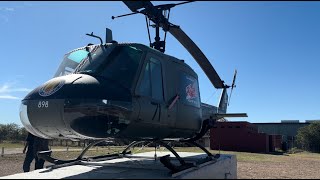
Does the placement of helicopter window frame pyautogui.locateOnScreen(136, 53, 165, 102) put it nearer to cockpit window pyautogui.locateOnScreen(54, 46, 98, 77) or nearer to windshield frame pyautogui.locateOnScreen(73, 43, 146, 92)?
windshield frame pyautogui.locateOnScreen(73, 43, 146, 92)

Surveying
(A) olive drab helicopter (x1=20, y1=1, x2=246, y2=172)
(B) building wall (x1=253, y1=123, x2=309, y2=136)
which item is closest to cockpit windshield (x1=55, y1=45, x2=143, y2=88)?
(A) olive drab helicopter (x1=20, y1=1, x2=246, y2=172)

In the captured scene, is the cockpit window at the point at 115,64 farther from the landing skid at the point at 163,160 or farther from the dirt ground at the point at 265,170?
the dirt ground at the point at 265,170

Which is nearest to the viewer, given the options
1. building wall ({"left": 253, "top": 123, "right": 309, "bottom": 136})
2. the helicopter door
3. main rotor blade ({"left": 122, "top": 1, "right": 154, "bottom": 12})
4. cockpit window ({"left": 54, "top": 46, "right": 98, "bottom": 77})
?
the helicopter door

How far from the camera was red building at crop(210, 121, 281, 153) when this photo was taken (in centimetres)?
3538

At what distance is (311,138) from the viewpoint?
46.9m

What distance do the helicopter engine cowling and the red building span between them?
30230 millimetres

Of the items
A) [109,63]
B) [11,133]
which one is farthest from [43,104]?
[11,133]

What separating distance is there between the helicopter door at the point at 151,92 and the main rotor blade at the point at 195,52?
2763mm

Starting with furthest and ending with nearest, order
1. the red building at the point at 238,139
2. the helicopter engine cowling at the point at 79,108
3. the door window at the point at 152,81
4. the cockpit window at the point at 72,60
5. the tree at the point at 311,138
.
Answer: the tree at the point at 311,138, the red building at the point at 238,139, the cockpit window at the point at 72,60, the door window at the point at 152,81, the helicopter engine cowling at the point at 79,108

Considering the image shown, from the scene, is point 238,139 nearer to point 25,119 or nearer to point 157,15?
point 157,15

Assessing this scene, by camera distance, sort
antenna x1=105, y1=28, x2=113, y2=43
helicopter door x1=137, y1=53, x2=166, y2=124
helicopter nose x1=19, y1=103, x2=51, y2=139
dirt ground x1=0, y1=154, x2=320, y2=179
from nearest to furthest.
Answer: helicopter nose x1=19, y1=103, x2=51, y2=139, helicopter door x1=137, y1=53, x2=166, y2=124, antenna x1=105, y1=28, x2=113, y2=43, dirt ground x1=0, y1=154, x2=320, y2=179

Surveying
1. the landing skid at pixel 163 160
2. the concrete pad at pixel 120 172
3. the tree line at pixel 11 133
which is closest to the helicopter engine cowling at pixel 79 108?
the concrete pad at pixel 120 172

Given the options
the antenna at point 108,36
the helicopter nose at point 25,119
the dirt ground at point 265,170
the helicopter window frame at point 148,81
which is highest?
the antenna at point 108,36

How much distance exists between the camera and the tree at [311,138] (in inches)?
1834
